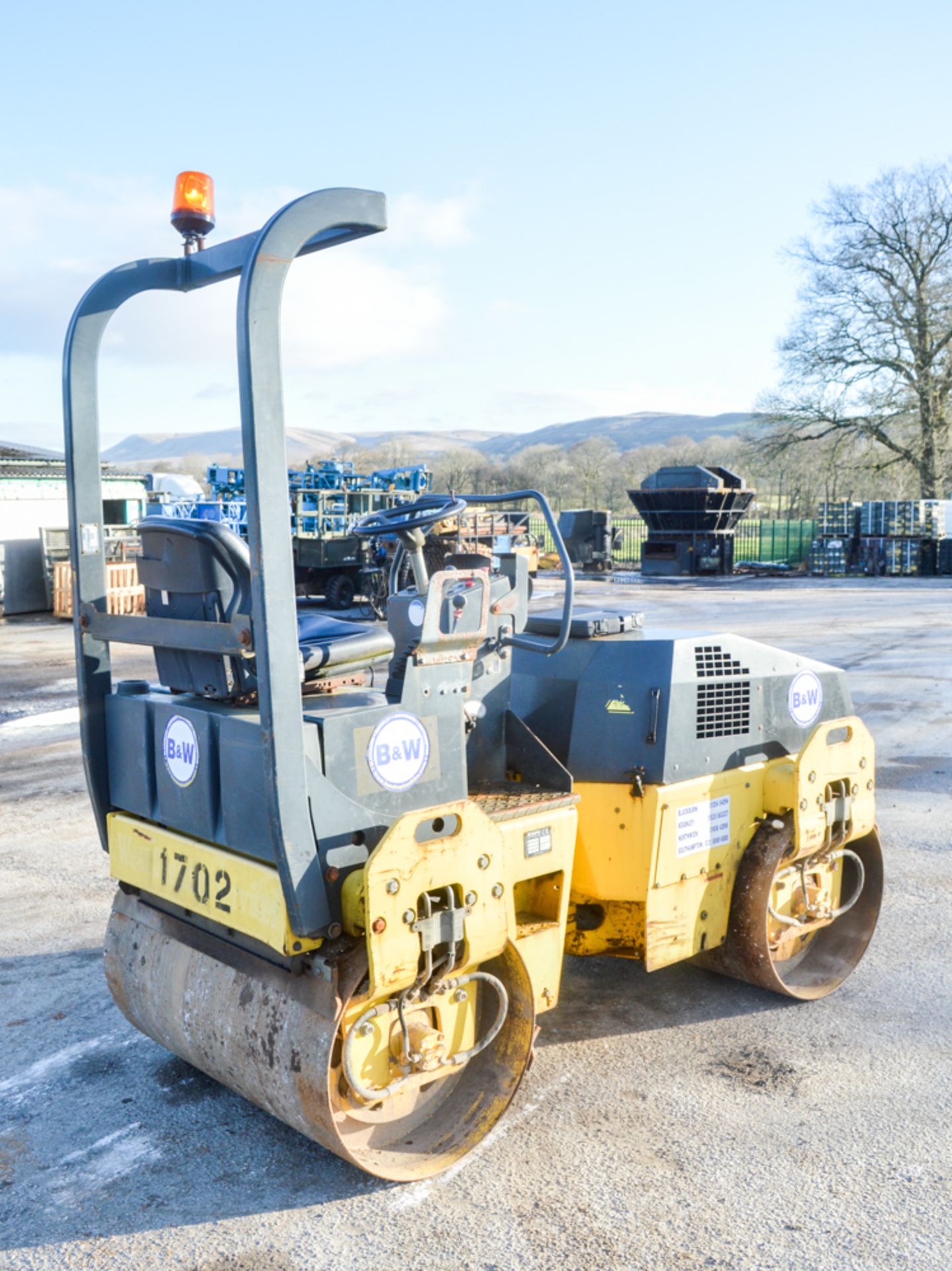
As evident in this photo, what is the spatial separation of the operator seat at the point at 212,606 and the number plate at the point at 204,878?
48 centimetres

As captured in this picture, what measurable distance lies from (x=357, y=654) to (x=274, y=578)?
70 centimetres

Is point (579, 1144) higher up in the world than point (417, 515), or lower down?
lower down

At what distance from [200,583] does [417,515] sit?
803 mm

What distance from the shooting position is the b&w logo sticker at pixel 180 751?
317 cm

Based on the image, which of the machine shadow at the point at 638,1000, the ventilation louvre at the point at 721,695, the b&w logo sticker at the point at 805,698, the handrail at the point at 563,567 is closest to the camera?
the handrail at the point at 563,567

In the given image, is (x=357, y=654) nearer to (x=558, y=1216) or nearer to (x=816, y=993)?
(x=558, y=1216)

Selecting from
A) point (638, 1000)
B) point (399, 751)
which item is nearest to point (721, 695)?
point (638, 1000)

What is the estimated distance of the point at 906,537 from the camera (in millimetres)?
29000

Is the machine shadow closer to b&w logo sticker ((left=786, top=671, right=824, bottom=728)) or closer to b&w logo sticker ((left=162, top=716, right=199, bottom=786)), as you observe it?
b&w logo sticker ((left=786, top=671, right=824, bottom=728))

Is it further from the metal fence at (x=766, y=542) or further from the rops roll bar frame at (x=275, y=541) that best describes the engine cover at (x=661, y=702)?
the metal fence at (x=766, y=542)

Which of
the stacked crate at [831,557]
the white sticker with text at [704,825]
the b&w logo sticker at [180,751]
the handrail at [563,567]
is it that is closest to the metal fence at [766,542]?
the stacked crate at [831,557]

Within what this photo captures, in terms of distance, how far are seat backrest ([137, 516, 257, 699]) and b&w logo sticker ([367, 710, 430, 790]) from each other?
1.40 feet

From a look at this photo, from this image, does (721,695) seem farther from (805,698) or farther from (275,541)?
(275,541)

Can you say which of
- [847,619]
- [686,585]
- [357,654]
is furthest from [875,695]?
[686,585]
